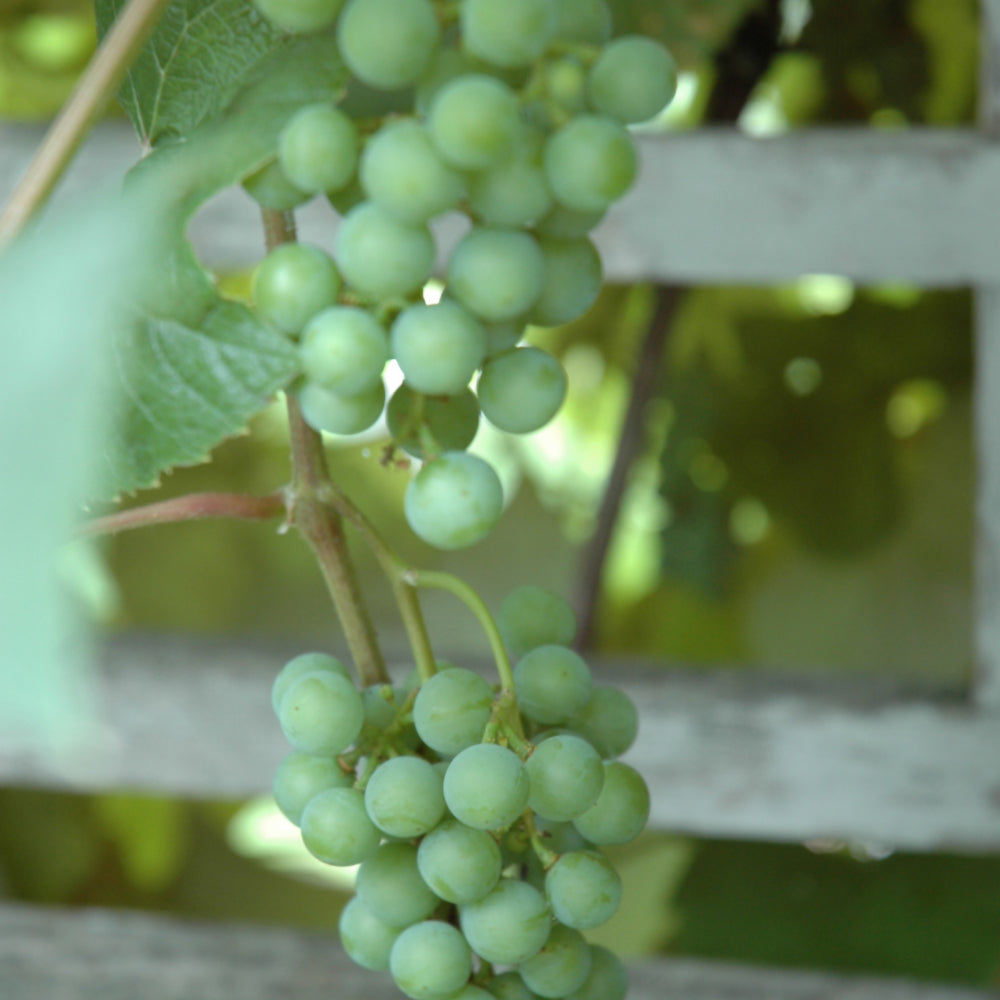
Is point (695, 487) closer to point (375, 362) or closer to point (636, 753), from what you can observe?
point (636, 753)

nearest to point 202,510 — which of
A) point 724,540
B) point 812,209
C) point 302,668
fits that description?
point 302,668

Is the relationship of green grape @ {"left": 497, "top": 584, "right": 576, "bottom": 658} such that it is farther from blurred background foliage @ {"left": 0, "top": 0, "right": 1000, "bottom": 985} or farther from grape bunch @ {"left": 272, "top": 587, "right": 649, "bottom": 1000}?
blurred background foliage @ {"left": 0, "top": 0, "right": 1000, "bottom": 985}

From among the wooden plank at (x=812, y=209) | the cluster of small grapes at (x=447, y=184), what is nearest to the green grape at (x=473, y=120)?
the cluster of small grapes at (x=447, y=184)

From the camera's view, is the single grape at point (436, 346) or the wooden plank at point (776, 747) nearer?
the single grape at point (436, 346)

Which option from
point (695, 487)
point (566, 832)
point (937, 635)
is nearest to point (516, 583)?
point (695, 487)

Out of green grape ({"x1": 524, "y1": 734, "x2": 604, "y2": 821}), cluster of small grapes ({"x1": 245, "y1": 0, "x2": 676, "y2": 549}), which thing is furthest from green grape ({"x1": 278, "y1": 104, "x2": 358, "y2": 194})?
green grape ({"x1": 524, "y1": 734, "x2": 604, "y2": 821})

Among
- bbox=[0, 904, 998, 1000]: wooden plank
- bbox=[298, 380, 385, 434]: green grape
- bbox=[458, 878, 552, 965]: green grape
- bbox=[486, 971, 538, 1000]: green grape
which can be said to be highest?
bbox=[298, 380, 385, 434]: green grape

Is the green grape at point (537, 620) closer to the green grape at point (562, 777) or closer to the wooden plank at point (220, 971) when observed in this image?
the green grape at point (562, 777)

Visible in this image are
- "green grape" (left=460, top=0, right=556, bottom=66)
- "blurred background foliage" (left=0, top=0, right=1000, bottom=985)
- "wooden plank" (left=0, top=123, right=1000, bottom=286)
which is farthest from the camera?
"blurred background foliage" (left=0, top=0, right=1000, bottom=985)
